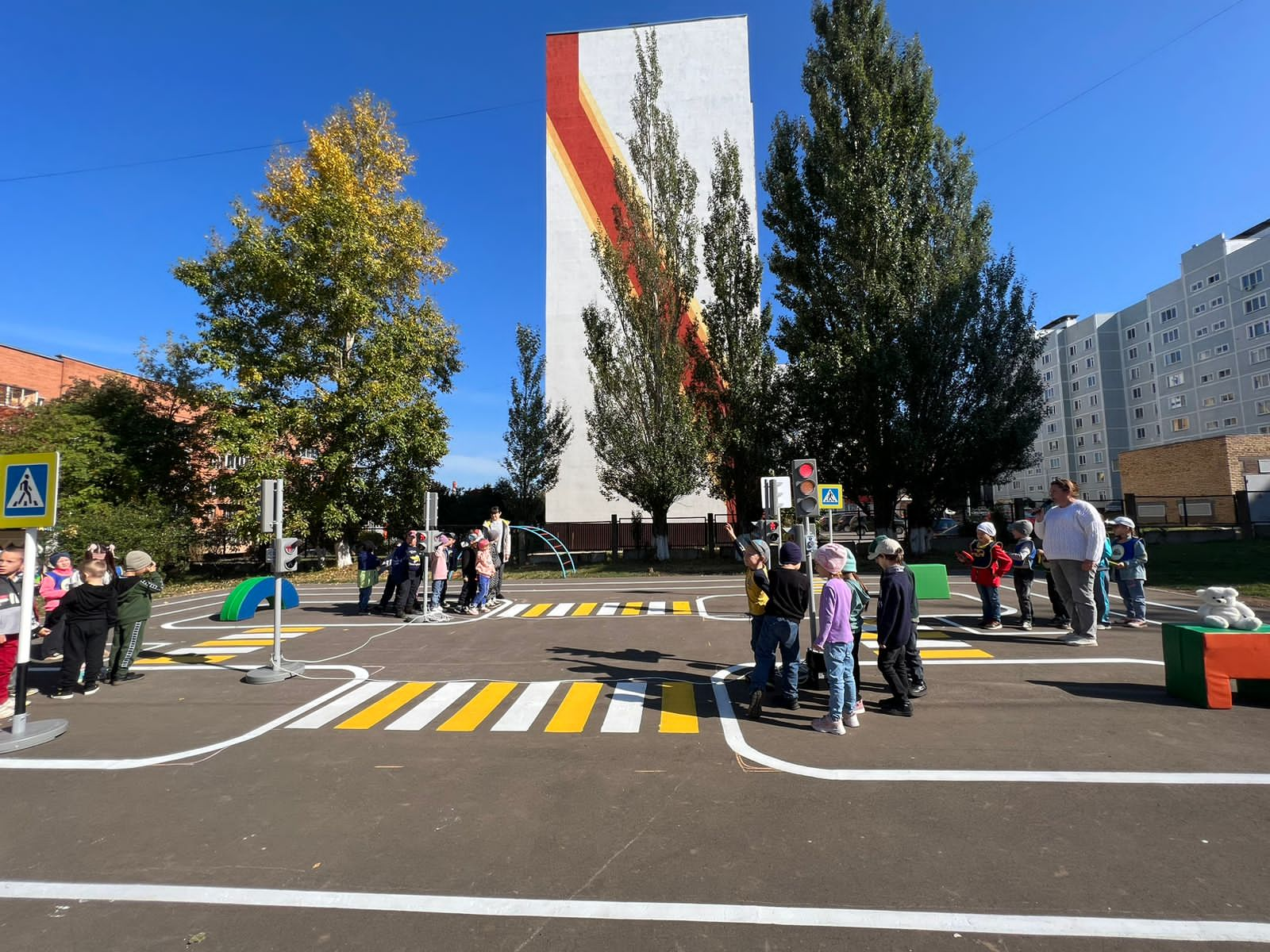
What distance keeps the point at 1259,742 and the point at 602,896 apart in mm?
5963

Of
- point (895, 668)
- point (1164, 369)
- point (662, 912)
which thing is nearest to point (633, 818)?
point (662, 912)

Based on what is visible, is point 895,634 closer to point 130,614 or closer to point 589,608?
point 589,608

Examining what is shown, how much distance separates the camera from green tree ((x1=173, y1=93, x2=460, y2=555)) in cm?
2347

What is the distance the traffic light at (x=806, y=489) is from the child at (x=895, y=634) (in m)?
1.43

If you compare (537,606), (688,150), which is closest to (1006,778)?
(537,606)

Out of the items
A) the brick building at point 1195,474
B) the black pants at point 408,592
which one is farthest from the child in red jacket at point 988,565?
the brick building at point 1195,474

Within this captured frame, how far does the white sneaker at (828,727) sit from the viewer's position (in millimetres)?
5738

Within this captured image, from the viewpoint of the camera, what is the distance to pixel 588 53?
34.8 metres

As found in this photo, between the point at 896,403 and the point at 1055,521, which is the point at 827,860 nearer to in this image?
the point at 1055,521

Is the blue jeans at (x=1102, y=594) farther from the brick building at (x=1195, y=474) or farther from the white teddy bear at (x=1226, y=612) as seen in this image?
the brick building at (x=1195, y=474)

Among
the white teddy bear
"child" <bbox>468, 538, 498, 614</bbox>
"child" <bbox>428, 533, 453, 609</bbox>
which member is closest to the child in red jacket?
the white teddy bear

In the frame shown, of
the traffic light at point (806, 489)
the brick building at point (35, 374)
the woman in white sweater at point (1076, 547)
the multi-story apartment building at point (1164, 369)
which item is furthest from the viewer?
the multi-story apartment building at point (1164, 369)

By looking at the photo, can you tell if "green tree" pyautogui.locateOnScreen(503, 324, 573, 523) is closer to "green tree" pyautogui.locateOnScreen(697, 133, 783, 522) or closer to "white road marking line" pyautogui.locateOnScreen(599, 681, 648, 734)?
"green tree" pyautogui.locateOnScreen(697, 133, 783, 522)

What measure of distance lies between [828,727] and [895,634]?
1248 millimetres
